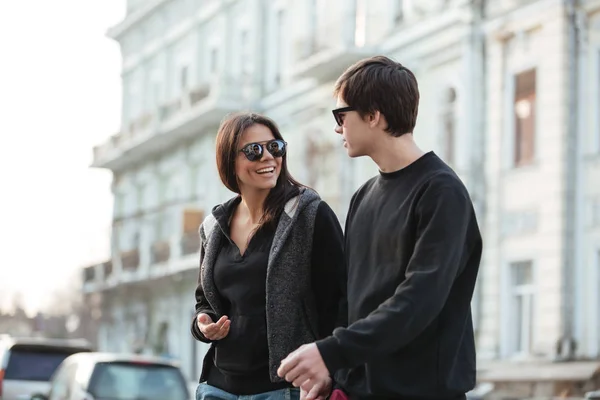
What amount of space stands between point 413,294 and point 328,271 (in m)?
1.44

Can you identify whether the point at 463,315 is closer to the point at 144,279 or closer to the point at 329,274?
the point at 329,274

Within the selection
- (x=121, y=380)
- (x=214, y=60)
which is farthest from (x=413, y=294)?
(x=214, y=60)

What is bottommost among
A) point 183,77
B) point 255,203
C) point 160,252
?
point 255,203

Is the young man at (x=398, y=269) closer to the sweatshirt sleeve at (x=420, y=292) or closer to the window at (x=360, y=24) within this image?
the sweatshirt sleeve at (x=420, y=292)

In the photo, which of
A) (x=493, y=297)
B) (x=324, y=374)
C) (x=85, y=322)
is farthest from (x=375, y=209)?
(x=85, y=322)

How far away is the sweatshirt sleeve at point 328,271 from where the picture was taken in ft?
20.8

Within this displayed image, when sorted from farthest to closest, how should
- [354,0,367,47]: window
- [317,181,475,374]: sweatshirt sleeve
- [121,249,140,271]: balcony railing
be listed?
[121,249,140,271]: balcony railing < [354,0,367,47]: window < [317,181,475,374]: sweatshirt sleeve

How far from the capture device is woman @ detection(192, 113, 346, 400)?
6324 mm

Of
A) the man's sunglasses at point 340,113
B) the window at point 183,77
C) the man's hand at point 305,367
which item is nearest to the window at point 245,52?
the window at point 183,77

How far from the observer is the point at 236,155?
6629 millimetres

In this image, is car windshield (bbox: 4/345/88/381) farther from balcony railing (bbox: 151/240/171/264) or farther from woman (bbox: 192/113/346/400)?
balcony railing (bbox: 151/240/171/264)

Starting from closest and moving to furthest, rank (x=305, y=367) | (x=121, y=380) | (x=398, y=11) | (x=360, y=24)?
(x=305, y=367), (x=121, y=380), (x=398, y=11), (x=360, y=24)

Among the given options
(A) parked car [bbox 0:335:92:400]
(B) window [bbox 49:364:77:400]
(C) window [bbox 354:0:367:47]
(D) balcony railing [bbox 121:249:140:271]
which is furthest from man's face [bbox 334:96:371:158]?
(D) balcony railing [bbox 121:249:140:271]

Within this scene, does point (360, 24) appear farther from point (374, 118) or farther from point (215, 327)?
point (374, 118)
